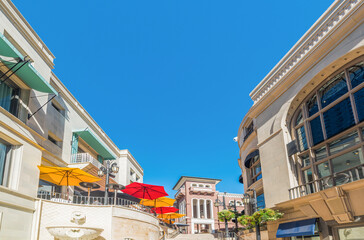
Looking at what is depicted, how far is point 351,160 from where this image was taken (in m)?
13.4

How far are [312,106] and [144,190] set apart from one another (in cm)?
1120

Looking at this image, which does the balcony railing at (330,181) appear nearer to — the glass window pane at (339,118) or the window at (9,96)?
the glass window pane at (339,118)

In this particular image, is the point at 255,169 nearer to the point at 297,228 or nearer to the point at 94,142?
the point at 297,228

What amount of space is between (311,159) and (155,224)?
10.0 meters

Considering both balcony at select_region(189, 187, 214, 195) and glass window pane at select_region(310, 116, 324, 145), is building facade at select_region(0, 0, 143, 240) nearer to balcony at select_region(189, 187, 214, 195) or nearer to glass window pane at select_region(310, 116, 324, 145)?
glass window pane at select_region(310, 116, 324, 145)

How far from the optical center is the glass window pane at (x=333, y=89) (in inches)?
574

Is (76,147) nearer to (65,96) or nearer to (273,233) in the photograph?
(65,96)

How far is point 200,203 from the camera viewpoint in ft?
181

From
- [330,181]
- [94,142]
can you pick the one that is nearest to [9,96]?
[94,142]

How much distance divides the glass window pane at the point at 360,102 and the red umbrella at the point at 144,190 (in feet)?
38.8

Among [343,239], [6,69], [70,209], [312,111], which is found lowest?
[343,239]

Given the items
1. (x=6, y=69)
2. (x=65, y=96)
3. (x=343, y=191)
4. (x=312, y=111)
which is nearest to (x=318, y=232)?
(x=343, y=191)

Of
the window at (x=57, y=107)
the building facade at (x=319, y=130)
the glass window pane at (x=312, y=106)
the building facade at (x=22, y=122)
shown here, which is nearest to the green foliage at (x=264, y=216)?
the building facade at (x=319, y=130)

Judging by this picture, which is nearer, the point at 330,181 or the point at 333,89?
the point at 330,181
